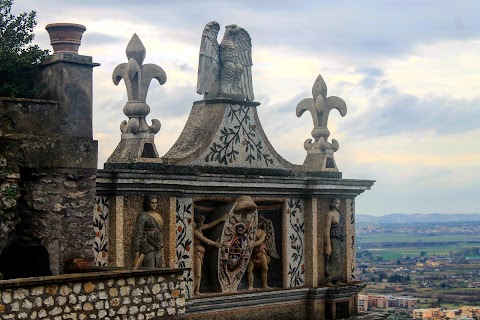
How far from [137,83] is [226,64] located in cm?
177

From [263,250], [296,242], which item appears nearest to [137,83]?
[263,250]

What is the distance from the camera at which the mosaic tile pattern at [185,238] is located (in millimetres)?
14648

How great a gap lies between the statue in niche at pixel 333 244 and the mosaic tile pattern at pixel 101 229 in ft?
14.2

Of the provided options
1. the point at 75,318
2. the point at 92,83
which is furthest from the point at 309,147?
the point at 75,318

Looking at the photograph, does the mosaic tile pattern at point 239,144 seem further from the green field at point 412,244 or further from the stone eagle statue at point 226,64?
the green field at point 412,244

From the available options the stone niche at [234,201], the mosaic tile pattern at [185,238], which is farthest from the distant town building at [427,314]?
the mosaic tile pattern at [185,238]

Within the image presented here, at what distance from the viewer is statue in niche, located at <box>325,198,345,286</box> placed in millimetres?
17062

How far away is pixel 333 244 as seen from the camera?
17.1 m

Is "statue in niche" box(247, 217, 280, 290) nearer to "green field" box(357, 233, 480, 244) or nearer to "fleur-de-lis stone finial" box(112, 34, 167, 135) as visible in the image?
"fleur-de-lis stone finial" box(112, 34, 167, 135)

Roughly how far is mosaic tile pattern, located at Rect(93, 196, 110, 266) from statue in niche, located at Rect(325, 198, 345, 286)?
14.2 feet

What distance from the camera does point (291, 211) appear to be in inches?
656

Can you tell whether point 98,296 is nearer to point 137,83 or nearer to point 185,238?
point 185,238

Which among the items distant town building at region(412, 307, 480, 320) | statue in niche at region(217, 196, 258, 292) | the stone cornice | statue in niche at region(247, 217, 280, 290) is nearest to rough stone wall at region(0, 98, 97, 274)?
the stone cornice

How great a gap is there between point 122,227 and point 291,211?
3519 millimetres
